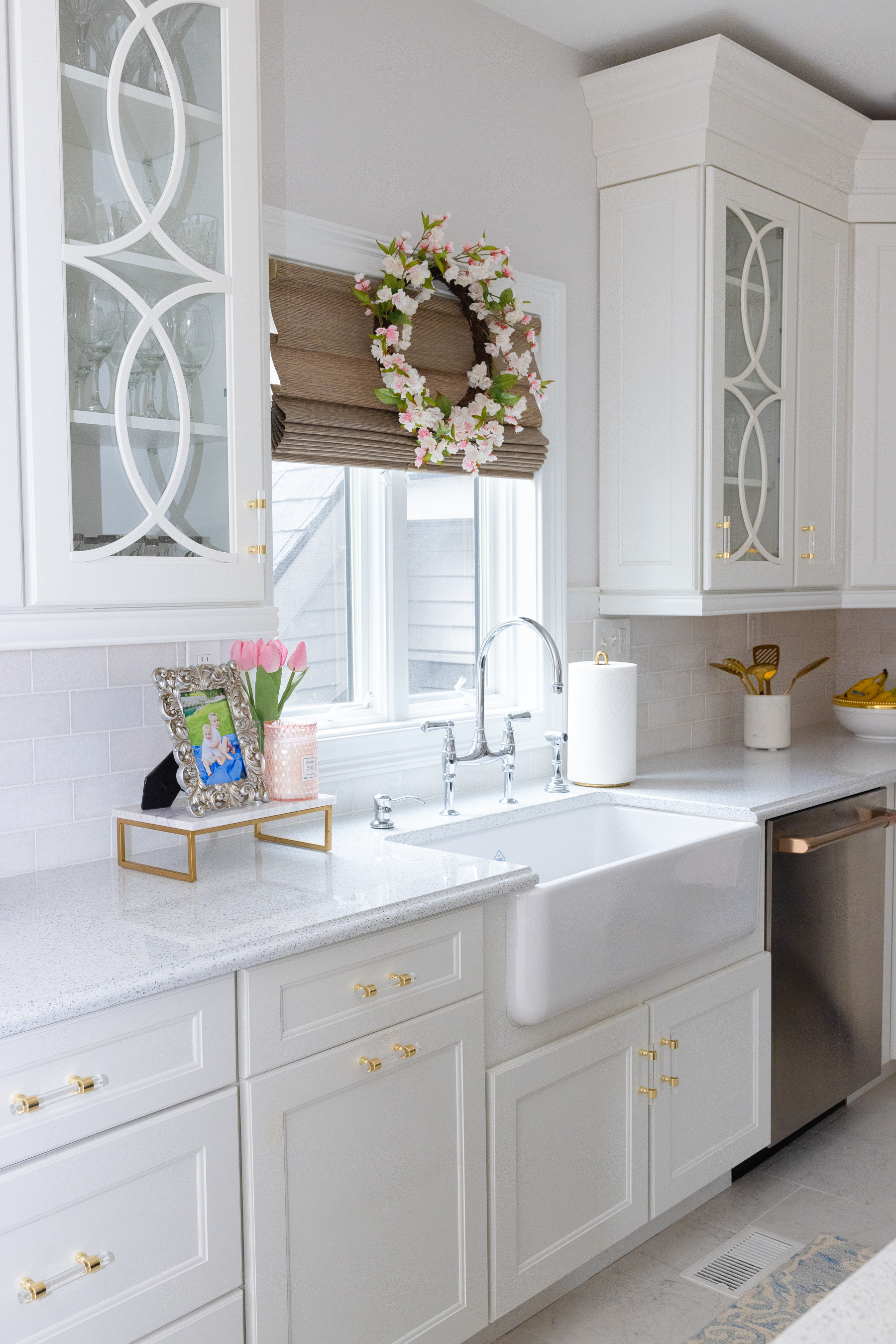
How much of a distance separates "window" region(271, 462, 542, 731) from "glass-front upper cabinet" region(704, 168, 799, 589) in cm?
49

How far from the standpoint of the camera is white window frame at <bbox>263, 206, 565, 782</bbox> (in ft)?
8.00

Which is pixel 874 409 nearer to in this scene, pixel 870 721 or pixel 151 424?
pixel 870 721

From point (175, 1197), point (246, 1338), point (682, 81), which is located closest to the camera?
point (175, 1197)

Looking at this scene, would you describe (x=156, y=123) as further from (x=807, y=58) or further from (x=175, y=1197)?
(x=807, y=58)

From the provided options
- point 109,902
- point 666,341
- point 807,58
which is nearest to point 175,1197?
point 109,902

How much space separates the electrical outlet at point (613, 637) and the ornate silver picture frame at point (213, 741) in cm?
129

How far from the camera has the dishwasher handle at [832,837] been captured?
8.69 feet

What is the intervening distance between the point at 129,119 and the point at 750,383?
1850 millimetres

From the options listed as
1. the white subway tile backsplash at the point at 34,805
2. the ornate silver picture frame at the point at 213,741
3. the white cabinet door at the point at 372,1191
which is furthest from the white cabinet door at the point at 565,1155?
the white subway tile backsplash at the point at 34,805

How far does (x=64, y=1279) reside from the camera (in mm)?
1364

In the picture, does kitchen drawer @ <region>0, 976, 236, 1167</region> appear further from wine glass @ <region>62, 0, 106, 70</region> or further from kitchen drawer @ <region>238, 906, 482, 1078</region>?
wine glass @ <region>62, 0, 106, 70</region>

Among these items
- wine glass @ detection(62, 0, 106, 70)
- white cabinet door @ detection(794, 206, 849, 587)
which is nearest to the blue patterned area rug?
white cabinet door @ detection(794, 206, 849, 587)

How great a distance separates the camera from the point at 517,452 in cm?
280

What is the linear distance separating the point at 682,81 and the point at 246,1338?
2727 millimetres
